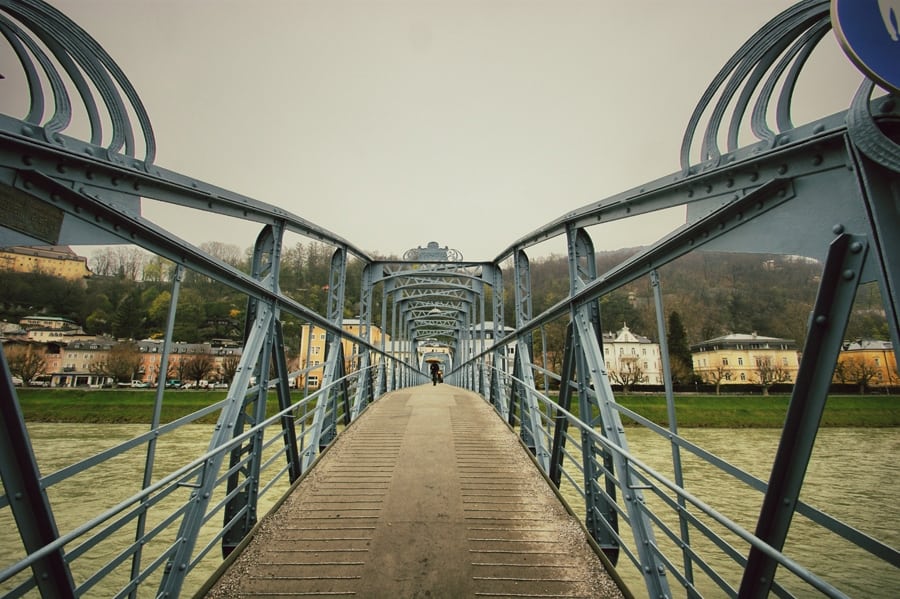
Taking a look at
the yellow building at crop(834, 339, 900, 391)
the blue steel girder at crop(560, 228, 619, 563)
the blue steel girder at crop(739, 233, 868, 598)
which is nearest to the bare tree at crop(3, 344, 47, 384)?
the blue steel girder at crop(739, 233, 868, 598)

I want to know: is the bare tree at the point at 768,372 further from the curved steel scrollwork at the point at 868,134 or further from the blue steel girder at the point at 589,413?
the curved steel scrollwork at the point at 868,134

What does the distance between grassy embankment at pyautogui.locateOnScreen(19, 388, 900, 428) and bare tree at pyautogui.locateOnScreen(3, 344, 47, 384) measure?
29.6m

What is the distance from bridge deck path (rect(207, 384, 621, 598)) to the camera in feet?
7.56

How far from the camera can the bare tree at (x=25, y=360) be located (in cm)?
195

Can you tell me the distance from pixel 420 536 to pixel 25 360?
289 cm

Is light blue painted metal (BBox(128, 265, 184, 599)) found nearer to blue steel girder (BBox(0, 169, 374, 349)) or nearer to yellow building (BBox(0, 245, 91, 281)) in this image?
blue steel girder (BBox(0, 169, 374, 349))

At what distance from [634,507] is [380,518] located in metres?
1.92

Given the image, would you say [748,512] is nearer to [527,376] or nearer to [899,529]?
[899,529]

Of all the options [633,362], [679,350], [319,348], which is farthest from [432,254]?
[319,348]

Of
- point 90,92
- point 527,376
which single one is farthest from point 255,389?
point 527,376

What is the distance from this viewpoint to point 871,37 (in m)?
1.09

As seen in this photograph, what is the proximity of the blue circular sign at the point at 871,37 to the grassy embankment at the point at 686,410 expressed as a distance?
30.3 meters

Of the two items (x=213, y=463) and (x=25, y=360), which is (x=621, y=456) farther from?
(x=25, y=360)

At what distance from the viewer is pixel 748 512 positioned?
10680 millimetres
